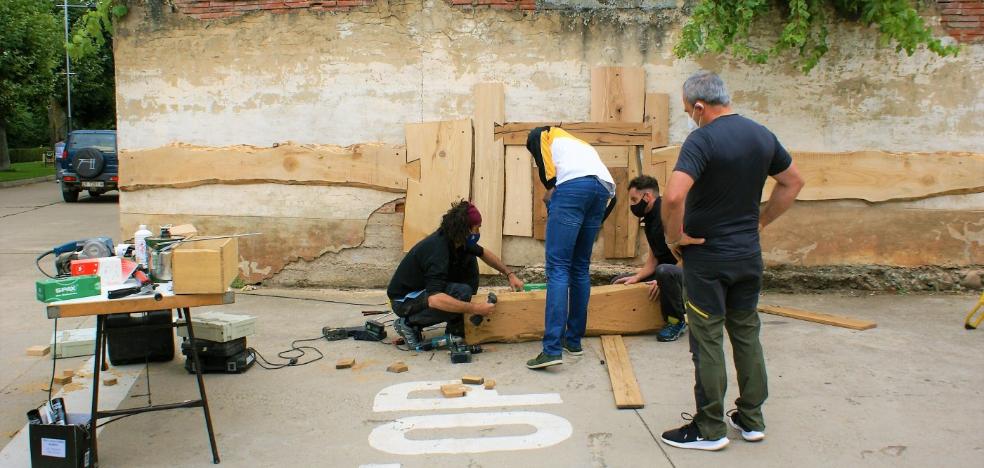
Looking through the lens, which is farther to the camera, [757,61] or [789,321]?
[757,61]

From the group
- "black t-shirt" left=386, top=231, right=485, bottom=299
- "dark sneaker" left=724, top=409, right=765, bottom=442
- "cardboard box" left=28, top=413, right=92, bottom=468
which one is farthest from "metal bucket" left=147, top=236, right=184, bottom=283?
"dark sneaker" left=724, top=409, right=765, bottom=442

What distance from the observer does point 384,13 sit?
7723mm

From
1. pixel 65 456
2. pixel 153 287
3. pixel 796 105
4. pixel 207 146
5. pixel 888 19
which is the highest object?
pixel 888 19

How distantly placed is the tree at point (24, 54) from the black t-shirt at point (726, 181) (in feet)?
75.9

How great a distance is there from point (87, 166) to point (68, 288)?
1654cm

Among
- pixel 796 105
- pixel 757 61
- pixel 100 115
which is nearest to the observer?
pixel 757 61

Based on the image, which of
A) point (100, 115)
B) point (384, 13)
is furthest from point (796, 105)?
point (100, 115)

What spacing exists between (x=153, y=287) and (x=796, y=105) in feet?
20.1

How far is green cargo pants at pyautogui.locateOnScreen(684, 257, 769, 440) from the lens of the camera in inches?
158

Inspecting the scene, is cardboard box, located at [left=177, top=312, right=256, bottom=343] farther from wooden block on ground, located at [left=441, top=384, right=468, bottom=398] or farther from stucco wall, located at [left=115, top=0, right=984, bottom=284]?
stucco wall, located at [left=115, top=0, right=984, bottom=284]

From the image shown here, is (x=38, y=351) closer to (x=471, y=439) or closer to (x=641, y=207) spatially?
(x=471, y=439)

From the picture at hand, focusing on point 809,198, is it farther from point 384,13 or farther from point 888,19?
point 384,13

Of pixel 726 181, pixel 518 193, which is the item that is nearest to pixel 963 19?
pixel 518 193

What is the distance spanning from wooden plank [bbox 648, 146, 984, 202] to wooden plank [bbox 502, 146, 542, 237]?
1207 mm
